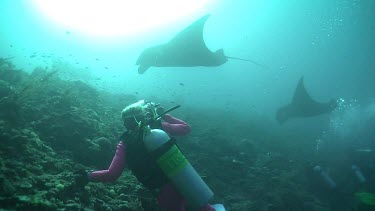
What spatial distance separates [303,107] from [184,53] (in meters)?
9.32

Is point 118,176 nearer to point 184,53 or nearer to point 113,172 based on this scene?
point 113,172

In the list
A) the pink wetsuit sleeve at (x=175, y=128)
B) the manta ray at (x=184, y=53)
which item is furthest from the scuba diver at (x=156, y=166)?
the manta ray at (x=184, y=53)

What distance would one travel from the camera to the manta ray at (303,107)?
632 inches

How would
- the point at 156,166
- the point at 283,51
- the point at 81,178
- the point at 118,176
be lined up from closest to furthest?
the point at 156,166, the point at 118,176, the point at 81,178, the point at 283,51

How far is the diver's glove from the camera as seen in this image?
4.12m

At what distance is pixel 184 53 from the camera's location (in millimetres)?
11062

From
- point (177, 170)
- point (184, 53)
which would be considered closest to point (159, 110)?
point (177, 170)

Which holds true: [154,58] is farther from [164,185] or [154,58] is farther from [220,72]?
[220,72]

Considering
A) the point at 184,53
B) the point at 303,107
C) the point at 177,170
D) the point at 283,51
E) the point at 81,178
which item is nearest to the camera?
the point at 177,170

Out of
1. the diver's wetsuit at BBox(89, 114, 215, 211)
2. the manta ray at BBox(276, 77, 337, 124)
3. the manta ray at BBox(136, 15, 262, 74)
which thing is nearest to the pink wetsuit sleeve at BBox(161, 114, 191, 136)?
the diver's wetsuit at BBox(89, 114, 215, 211)

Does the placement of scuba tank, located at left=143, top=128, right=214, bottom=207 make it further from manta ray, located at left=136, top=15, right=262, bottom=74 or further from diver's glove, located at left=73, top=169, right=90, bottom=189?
manta ray, located at left=136, top=15, right=262, bottom=74

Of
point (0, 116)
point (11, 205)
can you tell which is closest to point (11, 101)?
point (0, 116)

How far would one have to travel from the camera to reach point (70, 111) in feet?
24.3

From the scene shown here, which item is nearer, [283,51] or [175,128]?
[175,128]
